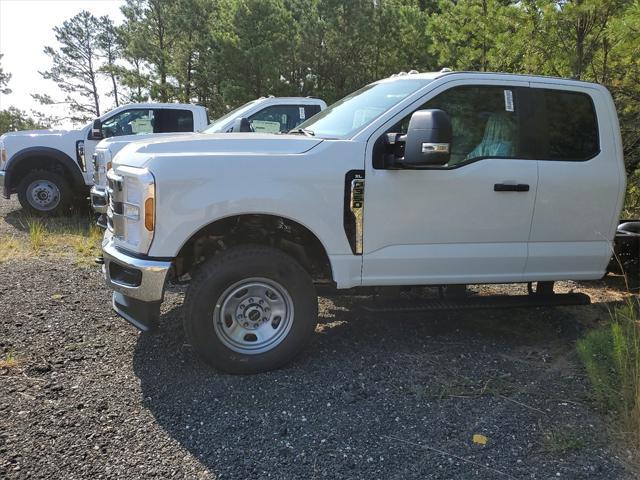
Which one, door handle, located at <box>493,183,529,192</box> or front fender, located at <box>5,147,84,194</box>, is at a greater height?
door handle, located at <box>493,183,529,192</box>

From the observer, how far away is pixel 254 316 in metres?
3.68

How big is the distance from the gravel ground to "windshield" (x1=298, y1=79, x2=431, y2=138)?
5.49 feet

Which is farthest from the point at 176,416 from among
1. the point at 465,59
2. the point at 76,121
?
the point at 76,121

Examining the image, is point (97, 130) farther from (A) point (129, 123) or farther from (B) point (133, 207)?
(B) point (133, 207)

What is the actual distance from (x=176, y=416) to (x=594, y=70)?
6.64 metres

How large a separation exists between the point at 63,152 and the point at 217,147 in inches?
280

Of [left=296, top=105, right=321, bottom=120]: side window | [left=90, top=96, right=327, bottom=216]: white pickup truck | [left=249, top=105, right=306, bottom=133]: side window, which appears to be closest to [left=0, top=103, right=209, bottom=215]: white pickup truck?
[left=90, top=96, right=327, bottom=216]: white pickup truck

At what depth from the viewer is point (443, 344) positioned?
4.32 metres

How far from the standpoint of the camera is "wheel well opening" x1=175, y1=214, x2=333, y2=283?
12.1 feet

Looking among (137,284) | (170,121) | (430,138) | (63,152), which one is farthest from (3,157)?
(430,138)

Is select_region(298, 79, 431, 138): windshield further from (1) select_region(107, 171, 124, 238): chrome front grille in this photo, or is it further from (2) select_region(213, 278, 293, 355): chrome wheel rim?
(1) select_region(107, 171, 124, 238): chrome front grille

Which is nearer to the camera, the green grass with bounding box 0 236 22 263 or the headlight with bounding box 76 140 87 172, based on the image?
the green grass with bounding box 0 236 22 263

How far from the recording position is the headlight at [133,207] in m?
3.33

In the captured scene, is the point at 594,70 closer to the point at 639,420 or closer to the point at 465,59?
the point at 465,59
